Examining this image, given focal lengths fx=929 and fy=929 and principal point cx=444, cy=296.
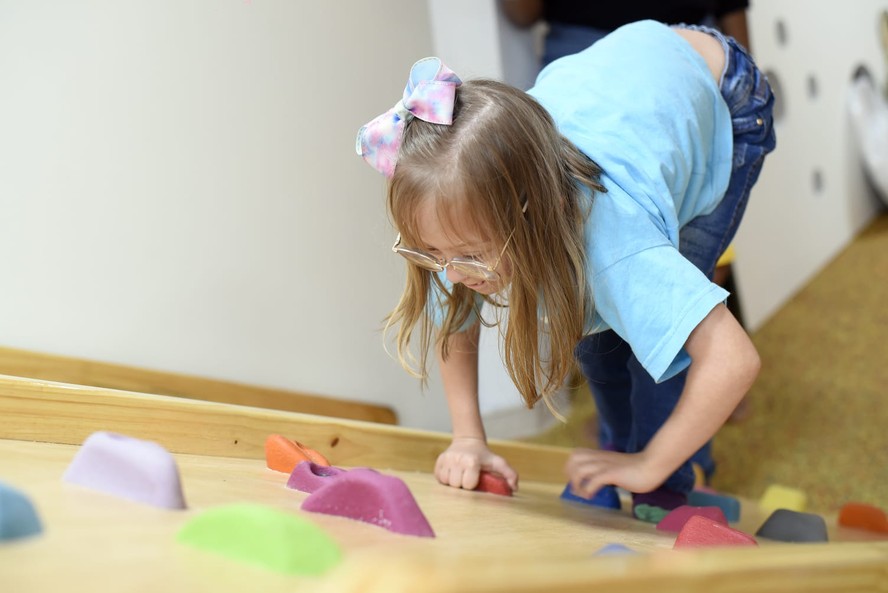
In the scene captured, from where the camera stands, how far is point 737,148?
1021 mm

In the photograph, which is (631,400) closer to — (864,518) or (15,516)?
(864,518)

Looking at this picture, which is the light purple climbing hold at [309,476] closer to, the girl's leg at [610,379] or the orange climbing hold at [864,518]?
the girl's leg at [610,379]

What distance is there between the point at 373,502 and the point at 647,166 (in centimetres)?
46

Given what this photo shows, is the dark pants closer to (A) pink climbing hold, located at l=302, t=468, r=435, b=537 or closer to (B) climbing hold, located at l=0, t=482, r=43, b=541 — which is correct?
(A) pink climbing hold, located at l=302, t=468, r=435, b=537

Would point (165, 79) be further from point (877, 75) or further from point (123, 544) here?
point (877, 75)

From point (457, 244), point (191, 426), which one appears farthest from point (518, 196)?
point (191, 426)

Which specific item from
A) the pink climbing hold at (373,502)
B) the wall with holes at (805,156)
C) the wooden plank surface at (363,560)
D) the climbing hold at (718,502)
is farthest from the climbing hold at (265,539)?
the wall with holes at (805,156)

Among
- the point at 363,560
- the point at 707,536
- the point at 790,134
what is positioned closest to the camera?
the point at 363,560

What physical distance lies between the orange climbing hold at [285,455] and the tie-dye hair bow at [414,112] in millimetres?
242

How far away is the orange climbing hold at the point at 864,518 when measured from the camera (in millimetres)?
1124

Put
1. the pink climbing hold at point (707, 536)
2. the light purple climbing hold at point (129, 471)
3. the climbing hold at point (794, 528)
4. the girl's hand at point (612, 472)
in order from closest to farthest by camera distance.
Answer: the light purple climbing hold at point (129, 471)
the pink climbing hold at point (707, 536)
the girl's hand at point (612, 472)
the climbing hold at point (794, 528)

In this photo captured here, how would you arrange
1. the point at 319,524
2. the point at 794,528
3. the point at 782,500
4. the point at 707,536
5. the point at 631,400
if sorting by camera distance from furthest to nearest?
the point at 782,500 → the point at 631,400 → the point at 794,528 → the point at 707,536 → the point at 319,524

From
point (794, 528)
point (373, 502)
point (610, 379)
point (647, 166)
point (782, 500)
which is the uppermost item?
point (647, 166)

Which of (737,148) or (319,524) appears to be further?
(737,148)
